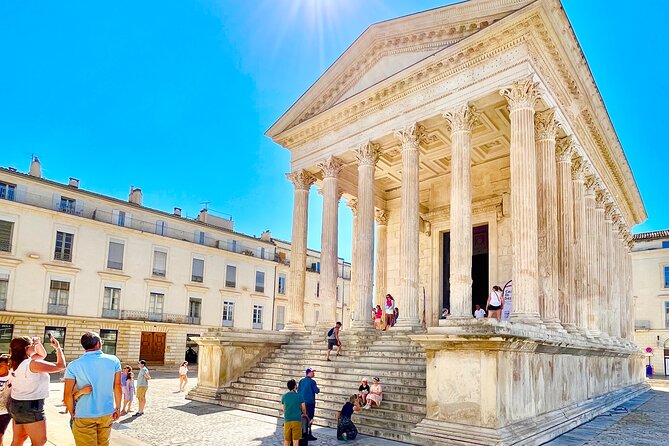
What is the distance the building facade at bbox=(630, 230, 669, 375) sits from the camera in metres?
42.9

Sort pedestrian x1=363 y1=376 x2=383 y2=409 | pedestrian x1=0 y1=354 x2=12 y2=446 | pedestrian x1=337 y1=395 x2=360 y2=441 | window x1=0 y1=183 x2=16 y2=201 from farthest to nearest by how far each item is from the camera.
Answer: window x1=0 y1=183 x2=16 y2=201, pedestrian x1=363 y1=376 x2=383 y2=409, pedestrian x1=337 y1=395 x2=360 y2=441, pedestrian x1=0 y1=354 x2=12 y2=446

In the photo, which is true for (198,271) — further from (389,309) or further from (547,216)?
(547,216)

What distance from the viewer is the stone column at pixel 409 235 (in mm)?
14867

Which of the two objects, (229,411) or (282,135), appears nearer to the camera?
(229,411)

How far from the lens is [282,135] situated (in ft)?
66.5

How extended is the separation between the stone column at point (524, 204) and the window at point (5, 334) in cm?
2764

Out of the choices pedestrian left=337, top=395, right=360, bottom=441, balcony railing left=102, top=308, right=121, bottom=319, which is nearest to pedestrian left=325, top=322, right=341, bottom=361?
pedestrian left=337, top=395, right=360, bottom=441

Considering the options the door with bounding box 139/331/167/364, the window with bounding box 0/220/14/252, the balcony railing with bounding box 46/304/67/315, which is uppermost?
the window with bounding box 0/220/14/252

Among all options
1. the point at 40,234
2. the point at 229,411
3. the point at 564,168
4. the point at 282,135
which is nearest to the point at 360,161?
the point at 282,135

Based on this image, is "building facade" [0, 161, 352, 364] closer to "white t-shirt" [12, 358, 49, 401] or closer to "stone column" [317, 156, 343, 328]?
"stone column" [317, 156, 343, 328]

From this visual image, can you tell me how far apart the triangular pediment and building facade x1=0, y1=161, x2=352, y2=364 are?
1351cm

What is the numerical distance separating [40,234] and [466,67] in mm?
26029

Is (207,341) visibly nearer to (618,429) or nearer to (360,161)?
(360,161)

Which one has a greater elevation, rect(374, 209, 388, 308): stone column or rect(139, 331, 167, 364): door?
rect(374, 209, 388, 308): stone column
